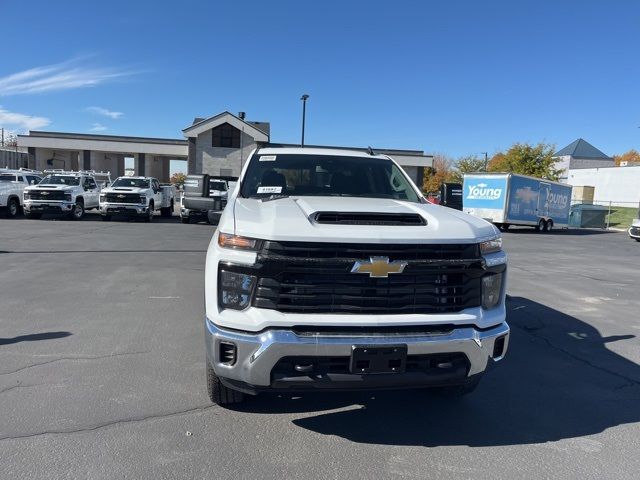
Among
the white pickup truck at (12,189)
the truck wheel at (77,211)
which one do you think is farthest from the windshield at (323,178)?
the white pickup truck at (12,189)

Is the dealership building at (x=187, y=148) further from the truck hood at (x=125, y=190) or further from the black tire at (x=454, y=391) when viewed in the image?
the black tire at (x=454, y=391)

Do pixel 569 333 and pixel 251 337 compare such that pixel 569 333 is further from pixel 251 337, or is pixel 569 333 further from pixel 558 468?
pixel 251 337

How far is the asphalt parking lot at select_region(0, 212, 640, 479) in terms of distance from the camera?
10.1ft

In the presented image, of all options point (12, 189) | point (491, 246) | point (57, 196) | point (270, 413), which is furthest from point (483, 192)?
point (270, 413)

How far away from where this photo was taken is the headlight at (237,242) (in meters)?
3.12

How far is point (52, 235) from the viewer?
14.9 metres

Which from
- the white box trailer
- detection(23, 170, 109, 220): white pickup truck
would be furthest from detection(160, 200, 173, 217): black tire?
the white box trailer

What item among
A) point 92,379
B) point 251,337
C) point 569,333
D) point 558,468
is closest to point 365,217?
point 251,337

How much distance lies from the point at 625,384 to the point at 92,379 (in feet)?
15.5

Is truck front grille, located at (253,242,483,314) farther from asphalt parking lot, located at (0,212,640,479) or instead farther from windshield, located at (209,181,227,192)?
windshield, located at (209,181,227,192)

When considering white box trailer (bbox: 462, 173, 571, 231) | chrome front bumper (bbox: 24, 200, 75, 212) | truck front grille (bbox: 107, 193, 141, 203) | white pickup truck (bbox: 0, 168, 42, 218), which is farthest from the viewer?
white box trailer (bbox: 462, 173, 571, 231)

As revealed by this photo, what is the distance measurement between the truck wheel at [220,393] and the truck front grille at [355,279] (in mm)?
863

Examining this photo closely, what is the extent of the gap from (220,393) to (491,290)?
2069mm

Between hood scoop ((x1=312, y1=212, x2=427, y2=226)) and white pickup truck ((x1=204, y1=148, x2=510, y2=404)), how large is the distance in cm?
1
